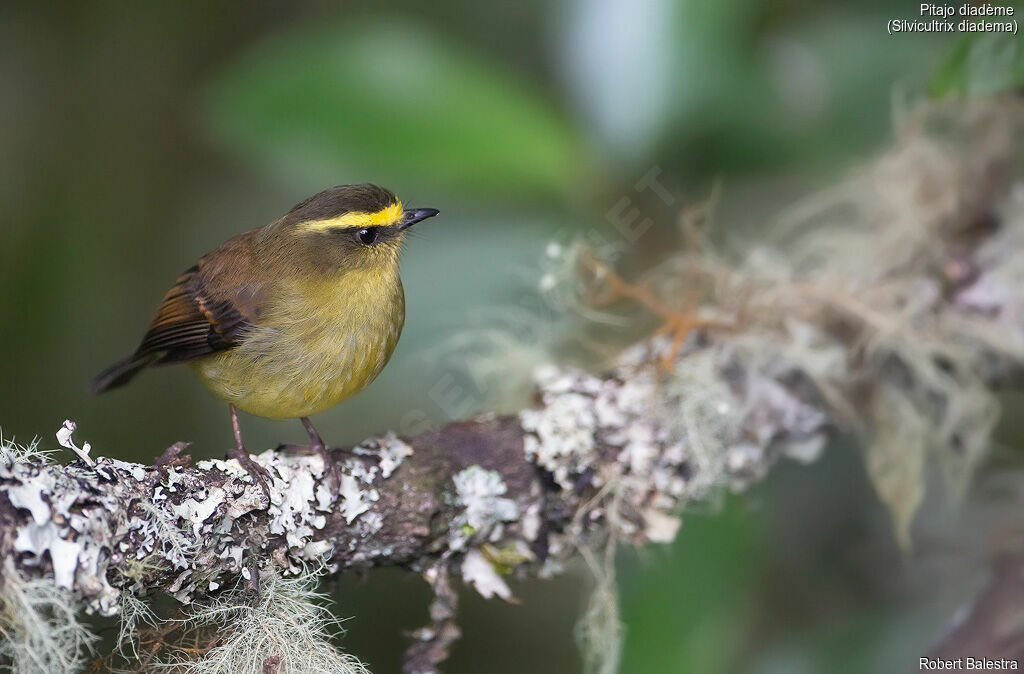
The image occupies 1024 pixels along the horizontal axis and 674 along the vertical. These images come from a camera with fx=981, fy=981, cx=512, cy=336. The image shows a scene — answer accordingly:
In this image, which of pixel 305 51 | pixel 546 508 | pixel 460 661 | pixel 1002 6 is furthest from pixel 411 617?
pixel 1002 6

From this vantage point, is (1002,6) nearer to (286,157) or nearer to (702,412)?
(702,412)

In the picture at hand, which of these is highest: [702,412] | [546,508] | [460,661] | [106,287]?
[106,287]

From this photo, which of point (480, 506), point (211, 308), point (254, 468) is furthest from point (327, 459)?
point (211, 308)

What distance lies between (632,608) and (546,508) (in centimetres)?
48

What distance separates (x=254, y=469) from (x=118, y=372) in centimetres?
107

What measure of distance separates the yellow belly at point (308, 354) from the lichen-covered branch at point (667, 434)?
22cm

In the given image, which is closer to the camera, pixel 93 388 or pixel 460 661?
pixel 93 388

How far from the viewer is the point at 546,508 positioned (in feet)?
7.48

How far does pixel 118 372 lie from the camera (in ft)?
9.11

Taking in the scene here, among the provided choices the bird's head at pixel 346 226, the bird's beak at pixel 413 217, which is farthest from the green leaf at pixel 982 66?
the bird's head at pixel 346 226

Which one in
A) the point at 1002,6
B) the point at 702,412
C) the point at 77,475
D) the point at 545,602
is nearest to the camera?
the point at 77,475

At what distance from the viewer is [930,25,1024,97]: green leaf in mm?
2137

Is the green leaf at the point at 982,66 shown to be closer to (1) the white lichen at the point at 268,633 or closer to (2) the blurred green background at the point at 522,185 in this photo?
(2) the blurred green background at the point at 522,185

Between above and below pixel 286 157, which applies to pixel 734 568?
below
